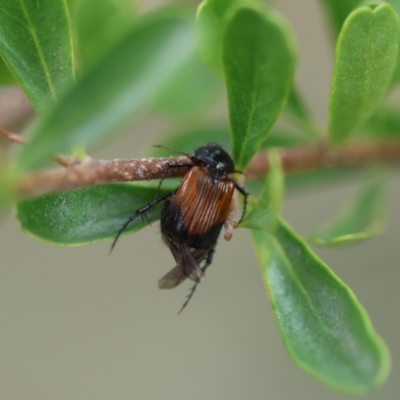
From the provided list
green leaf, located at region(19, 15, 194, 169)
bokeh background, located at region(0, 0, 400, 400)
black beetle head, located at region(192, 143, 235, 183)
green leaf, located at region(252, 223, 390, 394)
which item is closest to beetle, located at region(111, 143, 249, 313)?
black beetle head, located at region(192, 143, 235, 183)

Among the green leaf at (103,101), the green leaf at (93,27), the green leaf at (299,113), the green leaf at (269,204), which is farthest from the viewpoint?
the green leaf at (299,113)

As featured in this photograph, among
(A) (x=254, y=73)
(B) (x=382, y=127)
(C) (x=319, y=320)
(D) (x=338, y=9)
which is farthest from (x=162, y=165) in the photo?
(B) (x=382, y=127)

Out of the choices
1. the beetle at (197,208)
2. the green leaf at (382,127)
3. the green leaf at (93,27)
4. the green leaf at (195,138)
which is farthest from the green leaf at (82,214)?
the green leaf at (382,127)

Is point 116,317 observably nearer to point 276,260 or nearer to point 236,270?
point 236,270

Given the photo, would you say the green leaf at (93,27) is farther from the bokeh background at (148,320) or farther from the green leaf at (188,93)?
the bokeh background at (148,320)

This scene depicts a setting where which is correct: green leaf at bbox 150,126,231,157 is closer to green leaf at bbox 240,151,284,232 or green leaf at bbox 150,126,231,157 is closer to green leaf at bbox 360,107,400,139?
green leaf at bbox 360,107,400,139

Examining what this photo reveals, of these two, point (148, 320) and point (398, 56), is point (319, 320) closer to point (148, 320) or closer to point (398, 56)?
point (398, 56)
